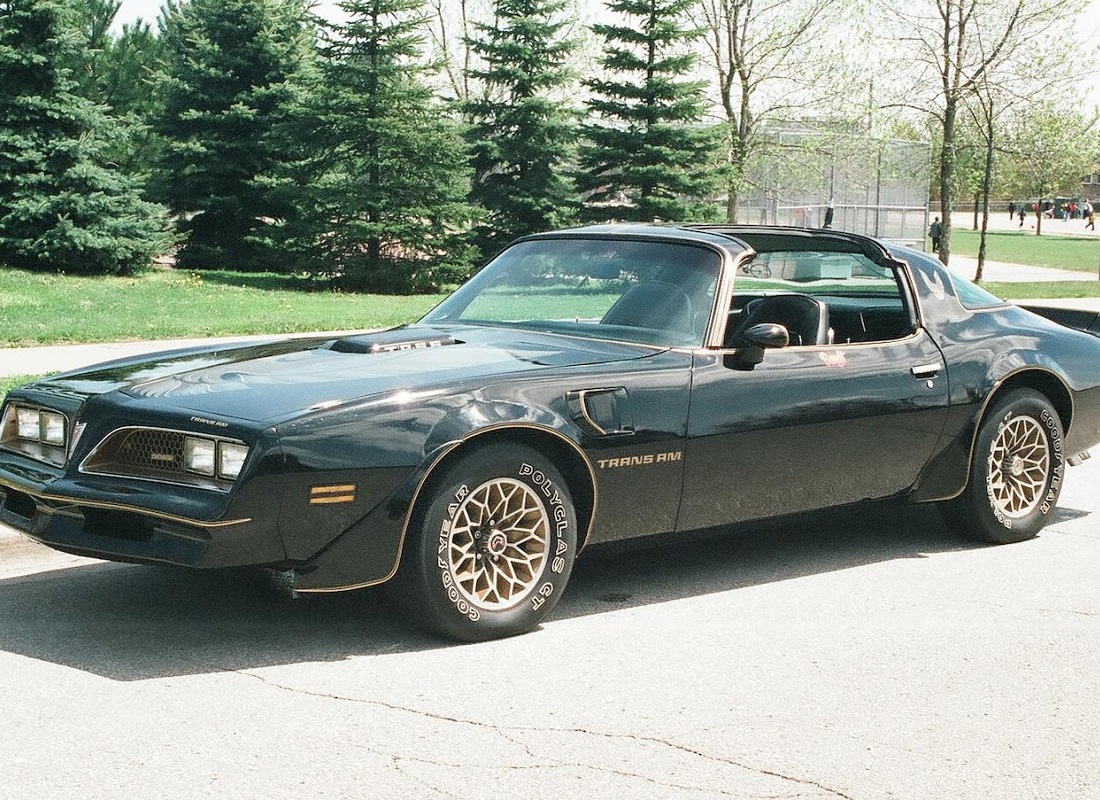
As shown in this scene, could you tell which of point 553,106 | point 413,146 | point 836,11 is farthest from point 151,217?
point 836,11

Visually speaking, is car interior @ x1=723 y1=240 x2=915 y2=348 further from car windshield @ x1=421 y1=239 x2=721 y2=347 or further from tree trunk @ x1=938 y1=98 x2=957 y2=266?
tree trunk @ x1=938 y1=98 x2=957 y2=266

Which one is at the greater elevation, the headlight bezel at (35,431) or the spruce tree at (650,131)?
the spruce tree at (650,131)

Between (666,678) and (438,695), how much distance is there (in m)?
0.78

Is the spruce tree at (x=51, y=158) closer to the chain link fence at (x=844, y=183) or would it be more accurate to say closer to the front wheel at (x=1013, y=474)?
the chain link fence at (x=844, y=183)

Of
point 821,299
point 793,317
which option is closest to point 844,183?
point 821,299

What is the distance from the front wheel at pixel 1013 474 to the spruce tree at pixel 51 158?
21.1m

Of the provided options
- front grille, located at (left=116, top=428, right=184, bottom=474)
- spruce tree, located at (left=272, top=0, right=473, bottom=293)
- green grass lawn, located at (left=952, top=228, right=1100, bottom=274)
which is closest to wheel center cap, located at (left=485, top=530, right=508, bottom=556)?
front grille, located at (left=116, top=428, right=184, bottom=474)

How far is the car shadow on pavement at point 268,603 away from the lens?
484cm

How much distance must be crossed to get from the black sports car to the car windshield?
13mm

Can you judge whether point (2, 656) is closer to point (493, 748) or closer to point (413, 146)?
point (493, 748)

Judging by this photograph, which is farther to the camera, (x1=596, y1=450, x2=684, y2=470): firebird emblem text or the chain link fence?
the chain link fence

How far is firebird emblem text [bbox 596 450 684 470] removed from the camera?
5.23 m

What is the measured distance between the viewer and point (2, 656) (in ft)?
15.6

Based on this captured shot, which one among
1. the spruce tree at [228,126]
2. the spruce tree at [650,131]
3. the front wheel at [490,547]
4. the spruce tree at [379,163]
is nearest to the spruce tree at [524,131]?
the spruce tree at [650,131]
